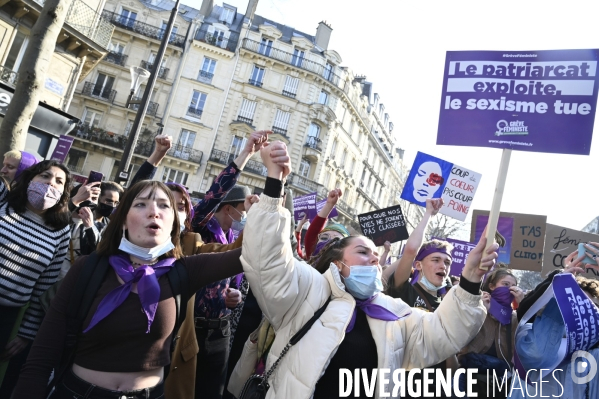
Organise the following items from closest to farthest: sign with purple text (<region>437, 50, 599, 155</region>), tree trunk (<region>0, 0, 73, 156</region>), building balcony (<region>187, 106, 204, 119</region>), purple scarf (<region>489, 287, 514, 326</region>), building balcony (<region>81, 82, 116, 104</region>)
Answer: sign with purple text (<region>437, 50, 599, 155</region>), purple scarf (<region>489, 287, 514, 326</region>), tree trunk (<region>0, 0, 73, 156</region>), building balcony (<region>81, 82, 116, 104</region>), building balcony (<region>187, 106, 204, 119</region>)

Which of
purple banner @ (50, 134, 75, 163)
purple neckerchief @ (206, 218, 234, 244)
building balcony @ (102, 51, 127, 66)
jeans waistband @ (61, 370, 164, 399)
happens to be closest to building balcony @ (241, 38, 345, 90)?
building balcony @ (102, 51, 127, 66)

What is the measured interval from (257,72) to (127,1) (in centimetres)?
1209

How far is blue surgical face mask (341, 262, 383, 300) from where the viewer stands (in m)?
2.67

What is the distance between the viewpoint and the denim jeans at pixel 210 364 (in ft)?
10.6

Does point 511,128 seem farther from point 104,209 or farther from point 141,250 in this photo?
point 104,209

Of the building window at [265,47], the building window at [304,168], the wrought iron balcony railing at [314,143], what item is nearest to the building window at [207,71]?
the building window at [265,47]

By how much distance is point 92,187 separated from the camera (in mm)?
3910

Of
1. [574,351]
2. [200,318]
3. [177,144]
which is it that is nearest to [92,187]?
[200,318]

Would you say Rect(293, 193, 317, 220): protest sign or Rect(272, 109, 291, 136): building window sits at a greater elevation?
Rect(272, 109, 291, 136): building window

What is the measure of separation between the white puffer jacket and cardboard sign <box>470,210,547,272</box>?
22.7ft

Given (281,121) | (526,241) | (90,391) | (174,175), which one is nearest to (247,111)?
(281,121)

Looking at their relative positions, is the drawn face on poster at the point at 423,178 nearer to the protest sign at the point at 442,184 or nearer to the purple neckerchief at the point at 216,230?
the protest sign at the point at 442,184

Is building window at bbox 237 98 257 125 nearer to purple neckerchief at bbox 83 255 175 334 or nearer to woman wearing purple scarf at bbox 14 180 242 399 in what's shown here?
woman wearing purple scarf at bbox 14 180 242 399

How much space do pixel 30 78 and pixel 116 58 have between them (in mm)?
33480
